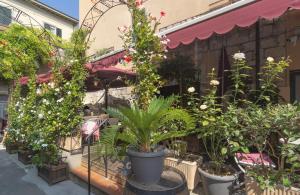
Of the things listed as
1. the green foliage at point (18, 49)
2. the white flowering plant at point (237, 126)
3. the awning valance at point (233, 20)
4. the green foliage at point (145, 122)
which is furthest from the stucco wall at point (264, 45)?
the green foliage at point (18, 49)

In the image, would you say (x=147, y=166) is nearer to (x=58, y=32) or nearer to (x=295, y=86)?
(x=295, y=86)

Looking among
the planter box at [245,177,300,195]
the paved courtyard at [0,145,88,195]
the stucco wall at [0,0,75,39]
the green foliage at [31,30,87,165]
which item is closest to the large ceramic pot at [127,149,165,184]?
the planter box at [245,177,300,195]

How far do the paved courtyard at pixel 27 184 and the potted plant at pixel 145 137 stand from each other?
2.68 metres

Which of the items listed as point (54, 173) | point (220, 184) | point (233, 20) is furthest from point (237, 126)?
point (54, 173)

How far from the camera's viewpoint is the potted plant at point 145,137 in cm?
323

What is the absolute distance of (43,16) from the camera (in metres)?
21.8

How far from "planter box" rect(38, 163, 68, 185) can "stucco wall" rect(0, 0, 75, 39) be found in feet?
57.5

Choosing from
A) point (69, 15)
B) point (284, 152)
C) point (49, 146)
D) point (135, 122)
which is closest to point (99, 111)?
point (49, 146)

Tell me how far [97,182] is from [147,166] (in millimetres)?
2749

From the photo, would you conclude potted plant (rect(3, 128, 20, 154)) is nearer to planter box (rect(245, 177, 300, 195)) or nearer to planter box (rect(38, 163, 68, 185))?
planter box (rect(38, 163, 68, 185))

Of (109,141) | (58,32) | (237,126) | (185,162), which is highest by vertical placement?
(58,32)

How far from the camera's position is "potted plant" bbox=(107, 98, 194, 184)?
323cm

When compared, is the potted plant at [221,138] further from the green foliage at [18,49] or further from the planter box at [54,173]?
the green foliage at [18,49]

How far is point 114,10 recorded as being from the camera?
48.9 feet
